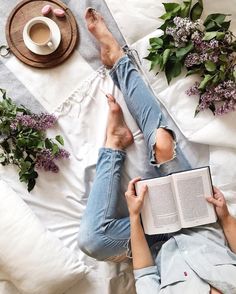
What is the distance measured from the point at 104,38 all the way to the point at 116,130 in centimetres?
33

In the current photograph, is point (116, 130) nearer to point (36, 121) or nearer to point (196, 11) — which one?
point (36, 121)

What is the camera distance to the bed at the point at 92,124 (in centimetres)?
138

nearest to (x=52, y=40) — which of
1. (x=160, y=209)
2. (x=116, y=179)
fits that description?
(x=116, y=179)

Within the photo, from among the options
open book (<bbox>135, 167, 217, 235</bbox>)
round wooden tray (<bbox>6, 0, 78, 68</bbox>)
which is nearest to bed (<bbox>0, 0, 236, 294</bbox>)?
round wooden tray (<bbox>6, 0, 78, 68</bbox>)

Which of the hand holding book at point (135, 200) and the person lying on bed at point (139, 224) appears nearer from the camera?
the person lying on bed at point (139, 224)

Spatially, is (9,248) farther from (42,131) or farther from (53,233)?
(42,131)

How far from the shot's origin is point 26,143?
1361 mm

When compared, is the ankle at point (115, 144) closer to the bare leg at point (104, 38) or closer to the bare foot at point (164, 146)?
the bare foot at point (164, 146)

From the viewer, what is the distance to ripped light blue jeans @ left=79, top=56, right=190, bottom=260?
1.35 meters

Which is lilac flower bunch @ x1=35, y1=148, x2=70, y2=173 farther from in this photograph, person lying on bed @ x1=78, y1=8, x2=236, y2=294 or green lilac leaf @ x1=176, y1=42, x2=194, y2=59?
green lilac leaf @ x1=176, y1=42, x2=194, y2=59

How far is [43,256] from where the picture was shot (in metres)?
1.31

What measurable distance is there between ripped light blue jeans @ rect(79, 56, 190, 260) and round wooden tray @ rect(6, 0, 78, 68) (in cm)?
20

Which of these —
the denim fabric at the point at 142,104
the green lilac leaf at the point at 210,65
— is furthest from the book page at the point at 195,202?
the green lilac leaf at the point at 210,65

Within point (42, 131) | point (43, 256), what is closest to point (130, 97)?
point (42, 131)
